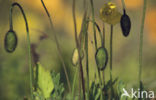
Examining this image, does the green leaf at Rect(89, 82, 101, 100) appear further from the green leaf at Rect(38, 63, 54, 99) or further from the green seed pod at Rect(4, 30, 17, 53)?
the green seed pod at Rect(4, 30, 17, 53)

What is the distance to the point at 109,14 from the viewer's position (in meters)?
1.16

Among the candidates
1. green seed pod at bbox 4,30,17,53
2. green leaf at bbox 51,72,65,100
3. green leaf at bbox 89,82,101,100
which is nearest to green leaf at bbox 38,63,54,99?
green leaf at bbox 51,72,65,100

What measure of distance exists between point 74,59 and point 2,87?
0.96m

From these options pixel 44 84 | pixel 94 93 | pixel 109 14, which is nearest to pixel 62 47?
pixel 44 84

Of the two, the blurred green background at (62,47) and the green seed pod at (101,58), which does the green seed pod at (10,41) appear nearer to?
the green seed pod at (101,58)

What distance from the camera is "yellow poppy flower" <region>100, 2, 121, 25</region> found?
1142mm

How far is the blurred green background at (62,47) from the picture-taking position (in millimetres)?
1981

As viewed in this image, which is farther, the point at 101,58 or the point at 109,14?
the point at 109,14

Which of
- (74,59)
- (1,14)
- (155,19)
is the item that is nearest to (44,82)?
(74,59)

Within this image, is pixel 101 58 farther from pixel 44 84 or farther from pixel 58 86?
pixel 44 84

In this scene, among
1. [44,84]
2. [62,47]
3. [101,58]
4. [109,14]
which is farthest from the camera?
[62,47]

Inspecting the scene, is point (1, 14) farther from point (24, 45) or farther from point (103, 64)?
point (103, 64)

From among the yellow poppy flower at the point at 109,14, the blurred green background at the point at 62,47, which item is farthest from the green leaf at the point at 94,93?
the blurred green background at the point at 62,47

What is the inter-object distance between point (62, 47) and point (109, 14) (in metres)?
1.13
